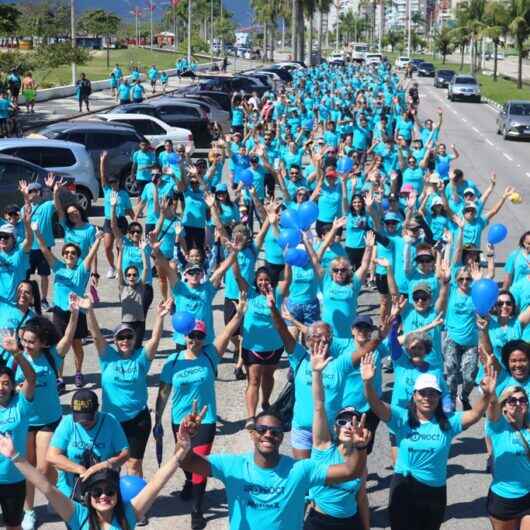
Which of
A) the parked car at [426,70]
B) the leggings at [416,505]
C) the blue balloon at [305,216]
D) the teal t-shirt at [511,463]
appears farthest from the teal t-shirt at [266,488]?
the parked car at [426,70]

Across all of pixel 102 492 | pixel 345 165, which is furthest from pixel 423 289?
pixel 345 165

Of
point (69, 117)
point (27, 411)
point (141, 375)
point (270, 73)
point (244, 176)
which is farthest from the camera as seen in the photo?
point (270, 73)

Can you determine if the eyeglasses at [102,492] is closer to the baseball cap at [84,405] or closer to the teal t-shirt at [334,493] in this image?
the baseball cap at [84,405]

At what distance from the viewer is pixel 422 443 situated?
20.4 feet

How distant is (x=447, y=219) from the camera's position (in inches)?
516

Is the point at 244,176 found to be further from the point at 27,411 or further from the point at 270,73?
the point at 270,73

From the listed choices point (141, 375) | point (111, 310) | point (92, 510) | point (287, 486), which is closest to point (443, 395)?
point (287, 486)

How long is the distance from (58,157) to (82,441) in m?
12.8

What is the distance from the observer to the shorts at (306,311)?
9.52 metres

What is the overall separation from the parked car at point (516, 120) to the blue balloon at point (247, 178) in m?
22.0

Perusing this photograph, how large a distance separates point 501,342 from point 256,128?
40.5 ft

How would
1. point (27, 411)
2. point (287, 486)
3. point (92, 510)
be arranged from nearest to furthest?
point (92, 510), point (287, 486), point (27, 411)

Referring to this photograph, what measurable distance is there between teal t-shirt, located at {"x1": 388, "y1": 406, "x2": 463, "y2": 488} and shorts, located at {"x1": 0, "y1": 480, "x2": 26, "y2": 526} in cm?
246

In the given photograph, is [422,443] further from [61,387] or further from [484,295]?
[61,387]
